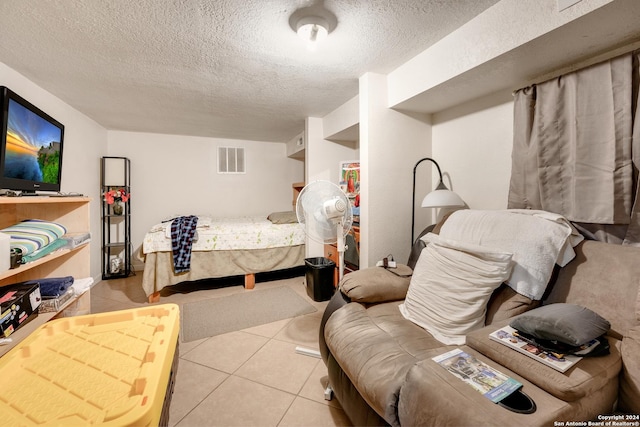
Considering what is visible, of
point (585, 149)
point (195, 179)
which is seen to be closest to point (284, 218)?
point (195, 179)

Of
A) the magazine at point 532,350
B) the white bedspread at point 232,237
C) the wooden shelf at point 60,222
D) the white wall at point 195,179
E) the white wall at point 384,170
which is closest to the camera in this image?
the magazine at point 532,350

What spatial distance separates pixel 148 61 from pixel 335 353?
241 cm

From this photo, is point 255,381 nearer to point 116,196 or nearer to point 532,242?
point 532,242

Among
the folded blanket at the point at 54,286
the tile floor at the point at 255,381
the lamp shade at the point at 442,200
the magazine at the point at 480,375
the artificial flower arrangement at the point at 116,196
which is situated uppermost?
the artificial flower arrangement at the point at 116,196

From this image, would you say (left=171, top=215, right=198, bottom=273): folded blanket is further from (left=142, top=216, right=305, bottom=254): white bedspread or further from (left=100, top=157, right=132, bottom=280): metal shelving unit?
(left=100, top=157, right=132, bottom=280): metal shelving unit

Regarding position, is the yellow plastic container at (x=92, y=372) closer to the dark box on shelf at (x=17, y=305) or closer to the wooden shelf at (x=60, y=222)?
the dark box on shelf at (x=17, y=305)

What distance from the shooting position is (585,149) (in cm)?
148

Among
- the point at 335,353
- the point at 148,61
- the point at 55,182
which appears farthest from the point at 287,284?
the point at 148,61

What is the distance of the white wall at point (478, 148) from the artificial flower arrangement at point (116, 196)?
13.3 ft

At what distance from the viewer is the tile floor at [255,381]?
1.41 metres

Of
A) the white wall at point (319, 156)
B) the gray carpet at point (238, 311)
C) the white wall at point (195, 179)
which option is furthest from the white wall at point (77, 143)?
the white wall at point (319, 156)

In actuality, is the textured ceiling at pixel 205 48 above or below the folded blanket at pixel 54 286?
above

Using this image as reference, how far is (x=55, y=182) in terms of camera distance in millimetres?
2066

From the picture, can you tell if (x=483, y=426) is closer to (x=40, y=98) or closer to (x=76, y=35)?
(x=76, y=35)
